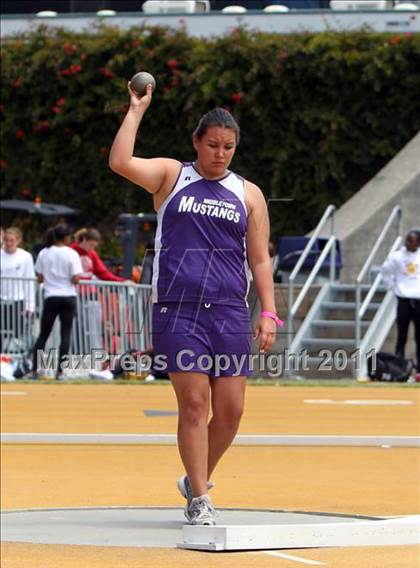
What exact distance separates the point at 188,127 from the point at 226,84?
1231mm

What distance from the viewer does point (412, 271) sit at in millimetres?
23219

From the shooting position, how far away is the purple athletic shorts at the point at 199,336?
8.00 m

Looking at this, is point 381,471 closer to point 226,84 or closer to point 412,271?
point 412,271

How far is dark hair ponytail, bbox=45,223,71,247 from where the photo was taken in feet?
69.5

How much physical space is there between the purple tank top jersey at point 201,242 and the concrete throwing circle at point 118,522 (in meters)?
1.18

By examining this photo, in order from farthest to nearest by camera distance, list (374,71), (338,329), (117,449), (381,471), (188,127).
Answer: (188,127) < (374,71) < (338,329) < (117,449) < (381,471)

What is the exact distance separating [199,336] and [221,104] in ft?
83.6

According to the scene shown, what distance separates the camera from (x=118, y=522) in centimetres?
894

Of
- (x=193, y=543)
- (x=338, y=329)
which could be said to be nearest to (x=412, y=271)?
(x=338, y=329)

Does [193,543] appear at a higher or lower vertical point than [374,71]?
lower

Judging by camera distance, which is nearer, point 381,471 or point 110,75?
point 381,471


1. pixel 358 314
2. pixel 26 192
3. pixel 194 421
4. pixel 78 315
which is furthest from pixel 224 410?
pixel 26 192

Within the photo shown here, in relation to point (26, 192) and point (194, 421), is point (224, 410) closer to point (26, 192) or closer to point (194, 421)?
point (194, 421)

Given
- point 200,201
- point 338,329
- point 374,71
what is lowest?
point 338,329
